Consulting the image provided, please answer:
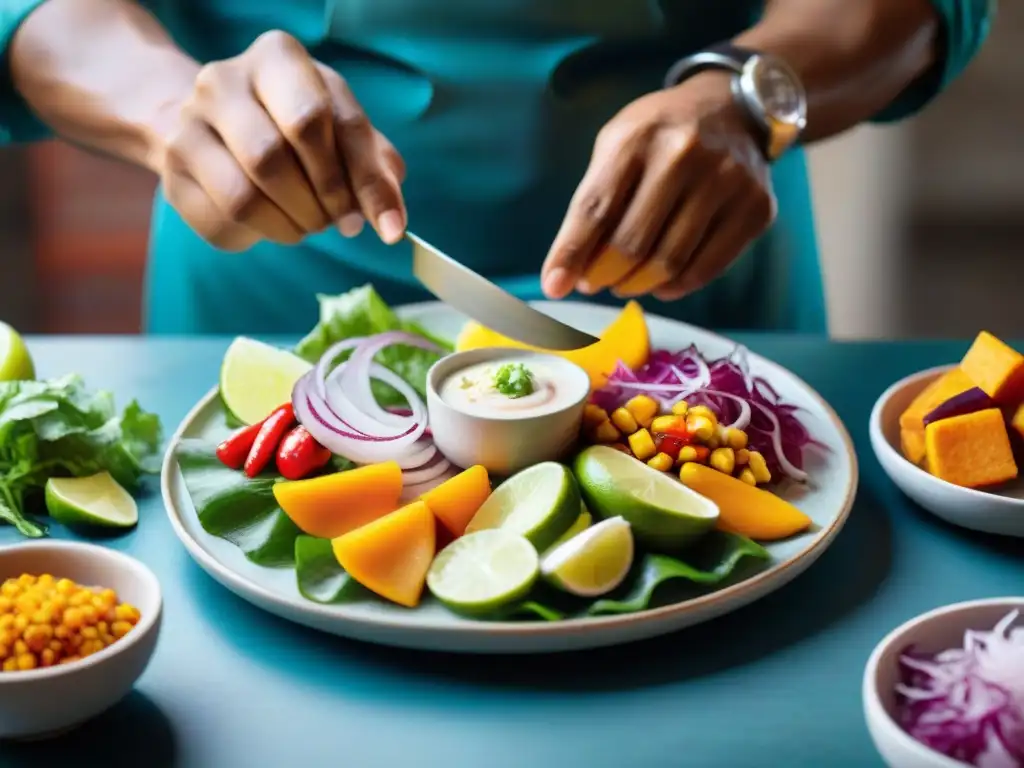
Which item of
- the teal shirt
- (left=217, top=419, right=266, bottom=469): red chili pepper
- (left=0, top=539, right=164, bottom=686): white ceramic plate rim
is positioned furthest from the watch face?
(left=0, top=539, right=164, bottom=686): white ceramic plate rim

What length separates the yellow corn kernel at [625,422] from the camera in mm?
1583

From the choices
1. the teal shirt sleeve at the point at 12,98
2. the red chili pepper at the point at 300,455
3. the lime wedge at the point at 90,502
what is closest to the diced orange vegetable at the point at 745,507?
the red chili pepper at the point at 300,455

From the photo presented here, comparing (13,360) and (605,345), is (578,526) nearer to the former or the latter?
(605,345)

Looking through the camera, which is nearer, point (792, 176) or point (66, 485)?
point (66, 485)

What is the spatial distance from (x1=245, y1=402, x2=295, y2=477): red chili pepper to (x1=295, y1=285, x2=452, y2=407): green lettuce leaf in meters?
0.25

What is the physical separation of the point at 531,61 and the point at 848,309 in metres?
2.76

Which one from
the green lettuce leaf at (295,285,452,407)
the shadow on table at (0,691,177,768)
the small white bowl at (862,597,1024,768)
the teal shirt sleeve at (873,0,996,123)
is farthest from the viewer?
the teal shirt sleeve at (873,0,996,123)

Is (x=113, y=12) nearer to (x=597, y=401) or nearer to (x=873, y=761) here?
(x=597, y=401)

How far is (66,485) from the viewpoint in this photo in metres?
1.52

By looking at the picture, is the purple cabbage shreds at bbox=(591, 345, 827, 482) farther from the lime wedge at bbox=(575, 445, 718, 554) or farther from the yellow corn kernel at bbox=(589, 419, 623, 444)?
the lime wedge at bbox=(575, 445, 718, 554)

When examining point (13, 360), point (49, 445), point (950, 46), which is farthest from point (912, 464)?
point (13, 360)

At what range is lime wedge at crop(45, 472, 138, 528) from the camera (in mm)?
1484

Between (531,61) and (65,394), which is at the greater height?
(531,61)

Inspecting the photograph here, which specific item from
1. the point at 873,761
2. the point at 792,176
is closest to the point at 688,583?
the point at 873,761
